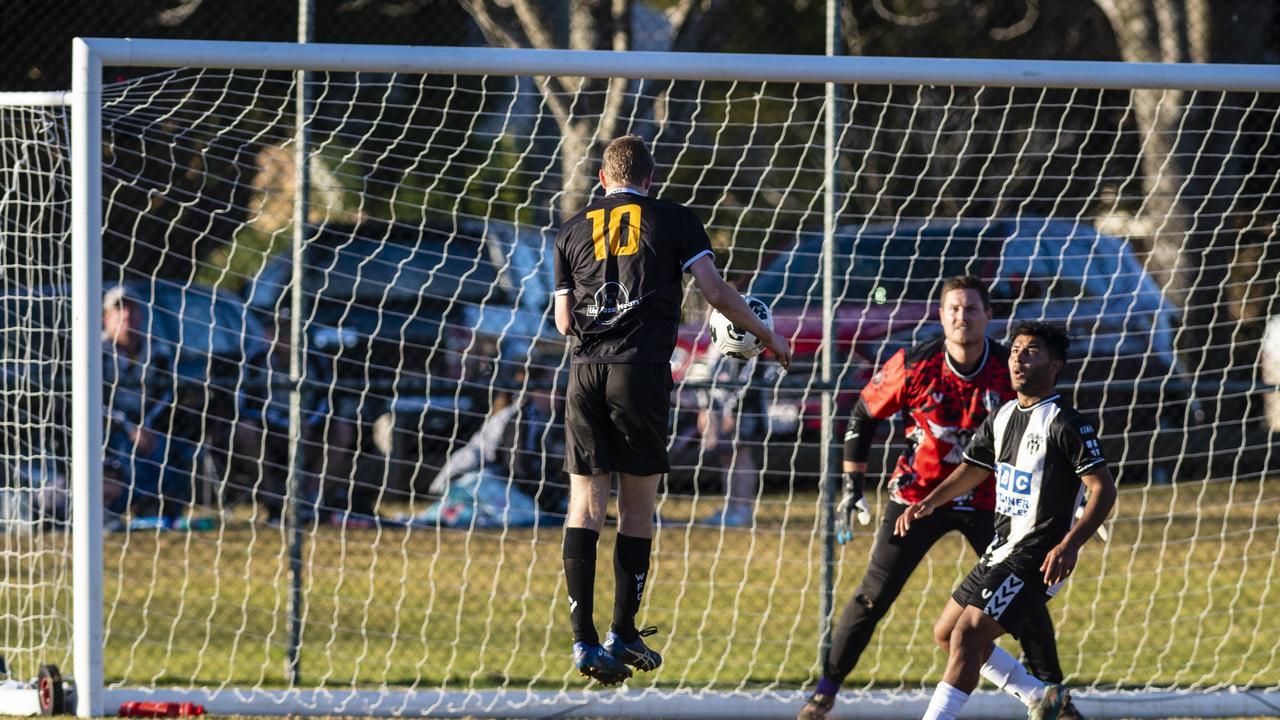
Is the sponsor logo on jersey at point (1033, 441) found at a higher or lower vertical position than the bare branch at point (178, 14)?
lower

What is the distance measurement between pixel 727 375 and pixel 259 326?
3592mm

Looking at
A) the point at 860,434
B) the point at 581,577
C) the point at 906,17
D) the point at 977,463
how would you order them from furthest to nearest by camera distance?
1. the point at 906,17
2. the point at 860,434
3. the point at 977,463
4. the point at 581,577

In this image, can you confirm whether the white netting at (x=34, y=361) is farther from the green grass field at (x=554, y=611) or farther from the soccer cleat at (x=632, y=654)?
the soccer cleat at (x=632, y=654)

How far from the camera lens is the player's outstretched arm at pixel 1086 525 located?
526 cm

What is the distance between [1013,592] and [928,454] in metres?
1.06

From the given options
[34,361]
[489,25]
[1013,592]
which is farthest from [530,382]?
[1013,592]

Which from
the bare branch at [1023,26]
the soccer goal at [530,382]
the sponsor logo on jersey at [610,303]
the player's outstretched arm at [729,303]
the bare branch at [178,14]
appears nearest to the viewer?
the player's outstretched arm at [729,303]

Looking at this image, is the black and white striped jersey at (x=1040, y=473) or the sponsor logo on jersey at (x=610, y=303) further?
the black and white striped jersey at (x=1040, y=473)

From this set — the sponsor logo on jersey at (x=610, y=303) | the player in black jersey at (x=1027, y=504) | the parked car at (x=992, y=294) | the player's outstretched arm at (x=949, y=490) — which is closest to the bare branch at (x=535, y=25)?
the parked car at (x=992, y=294)

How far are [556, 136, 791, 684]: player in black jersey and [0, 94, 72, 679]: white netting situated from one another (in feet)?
8.48

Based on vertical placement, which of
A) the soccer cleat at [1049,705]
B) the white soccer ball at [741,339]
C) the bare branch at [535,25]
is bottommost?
the soccer cleat at [1049,705]

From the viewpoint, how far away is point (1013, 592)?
543 cm

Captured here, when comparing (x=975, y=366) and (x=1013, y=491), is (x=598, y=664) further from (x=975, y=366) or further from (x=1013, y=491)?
(x=975, y=366)

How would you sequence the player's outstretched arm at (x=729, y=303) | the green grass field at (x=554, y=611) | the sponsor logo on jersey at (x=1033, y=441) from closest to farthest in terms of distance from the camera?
the player's outstretched arm at (x=729, y=303) → the sponsor logo on jersey at (x=1033, y=441) → the green grass field at (x=554, y=611)
